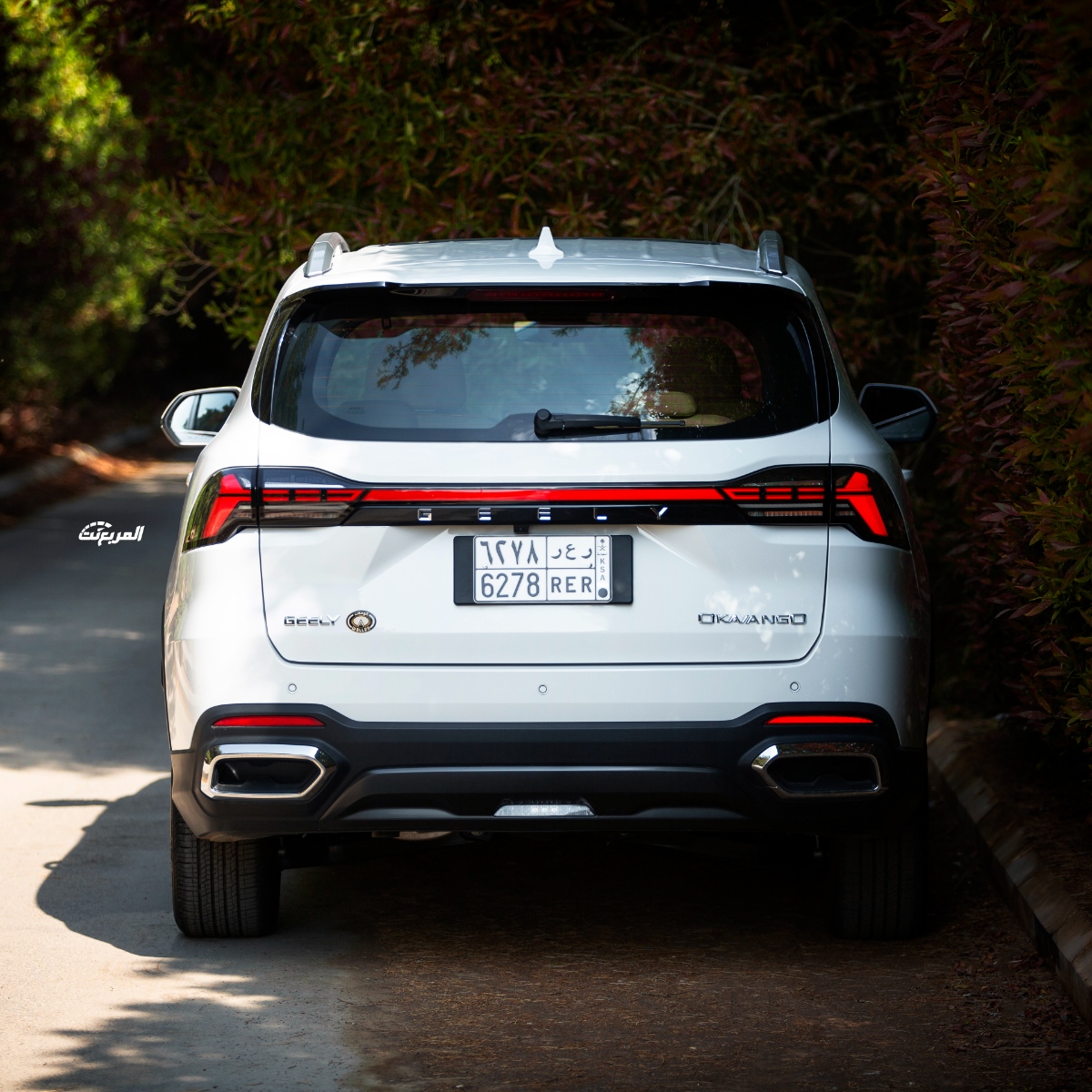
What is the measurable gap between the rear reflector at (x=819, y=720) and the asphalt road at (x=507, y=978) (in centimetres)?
71

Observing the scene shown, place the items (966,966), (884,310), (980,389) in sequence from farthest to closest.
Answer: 1. (884,310)
2. (980,389)
3. (966,966)

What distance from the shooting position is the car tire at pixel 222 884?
5.00 metres

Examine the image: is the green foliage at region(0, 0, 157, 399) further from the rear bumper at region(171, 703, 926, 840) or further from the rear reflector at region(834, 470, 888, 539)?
the rear reflector at region(834, 470, 888, 539)

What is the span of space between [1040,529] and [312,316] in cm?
199

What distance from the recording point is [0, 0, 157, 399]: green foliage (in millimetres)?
18062

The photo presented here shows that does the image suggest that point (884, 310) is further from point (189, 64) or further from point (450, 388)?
point (450, 388)

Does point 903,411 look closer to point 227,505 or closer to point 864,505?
point 864,505

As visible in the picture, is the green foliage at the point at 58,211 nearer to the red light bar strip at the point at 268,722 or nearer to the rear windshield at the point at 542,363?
the rear windshield at the point at 542,363

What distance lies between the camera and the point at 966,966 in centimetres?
504

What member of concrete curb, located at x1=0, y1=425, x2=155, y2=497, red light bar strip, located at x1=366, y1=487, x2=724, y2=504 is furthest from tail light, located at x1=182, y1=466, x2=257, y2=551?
concrete curb, located at x1=0, y1=425, x2=155, y2=497

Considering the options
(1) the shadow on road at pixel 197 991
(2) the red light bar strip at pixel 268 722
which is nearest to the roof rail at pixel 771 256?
(2) the red light bar strip at pixel 268 722

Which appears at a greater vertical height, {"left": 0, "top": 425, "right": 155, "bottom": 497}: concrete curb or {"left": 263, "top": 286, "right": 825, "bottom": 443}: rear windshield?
{"left": 263, "top": 286, "right": 825, "bottom": 443}: rear windshield

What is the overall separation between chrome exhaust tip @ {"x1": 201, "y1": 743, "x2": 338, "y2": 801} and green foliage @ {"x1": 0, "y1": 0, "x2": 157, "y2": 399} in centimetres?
1071

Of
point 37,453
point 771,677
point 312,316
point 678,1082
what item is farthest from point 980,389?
point 37,453
